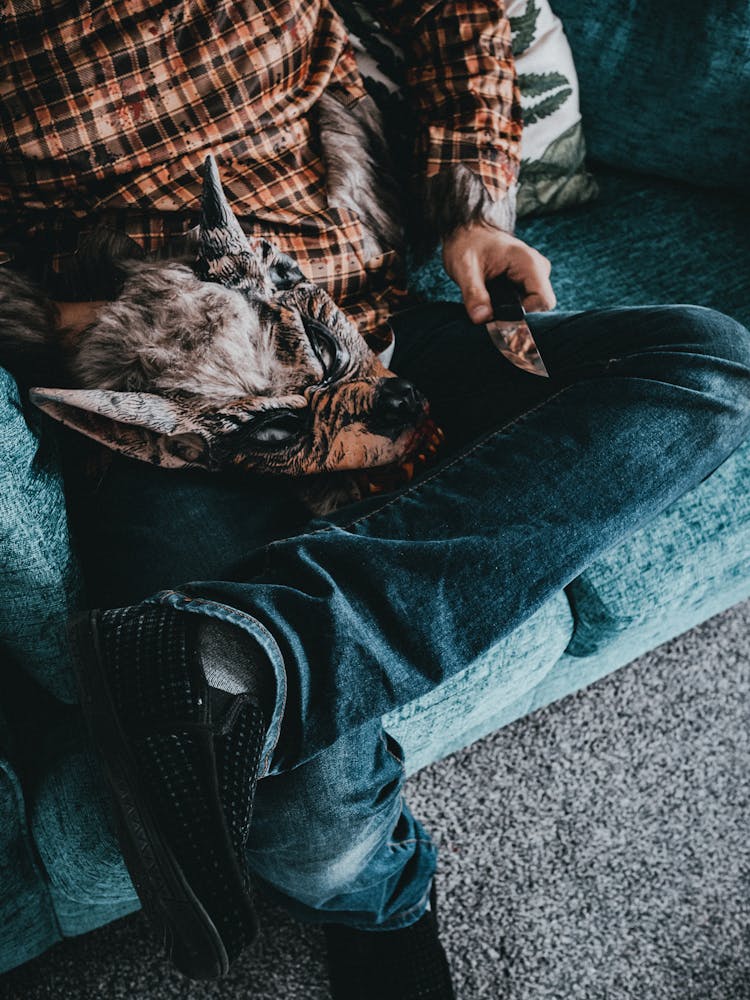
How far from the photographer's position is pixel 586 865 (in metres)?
1.59

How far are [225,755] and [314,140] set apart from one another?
123cm

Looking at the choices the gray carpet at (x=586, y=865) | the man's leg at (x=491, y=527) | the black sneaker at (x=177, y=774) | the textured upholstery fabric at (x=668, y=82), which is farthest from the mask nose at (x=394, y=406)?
the textured upholstery fabric at (x=668, y=82)

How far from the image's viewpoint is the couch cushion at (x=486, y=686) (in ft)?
4.16

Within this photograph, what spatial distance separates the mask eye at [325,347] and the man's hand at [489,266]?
37 cm

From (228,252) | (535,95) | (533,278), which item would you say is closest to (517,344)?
(533,278)

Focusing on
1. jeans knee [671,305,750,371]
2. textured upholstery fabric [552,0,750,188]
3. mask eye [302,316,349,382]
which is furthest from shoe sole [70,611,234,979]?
textured upholstery fabric [552,0,750,188]

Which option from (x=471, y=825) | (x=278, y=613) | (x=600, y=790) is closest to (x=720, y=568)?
(x=600, y=790)

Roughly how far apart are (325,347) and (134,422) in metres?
0.35

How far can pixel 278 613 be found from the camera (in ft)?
3.16

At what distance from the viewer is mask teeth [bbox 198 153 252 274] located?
1116 mm

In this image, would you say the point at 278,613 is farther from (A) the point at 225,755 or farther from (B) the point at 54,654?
(B) the point at 54,654

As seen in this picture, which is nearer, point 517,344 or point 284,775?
point 284,775

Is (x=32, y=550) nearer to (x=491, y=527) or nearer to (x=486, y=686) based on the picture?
(x=491, y=527)

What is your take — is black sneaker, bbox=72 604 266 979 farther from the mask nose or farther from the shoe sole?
the mask nose
